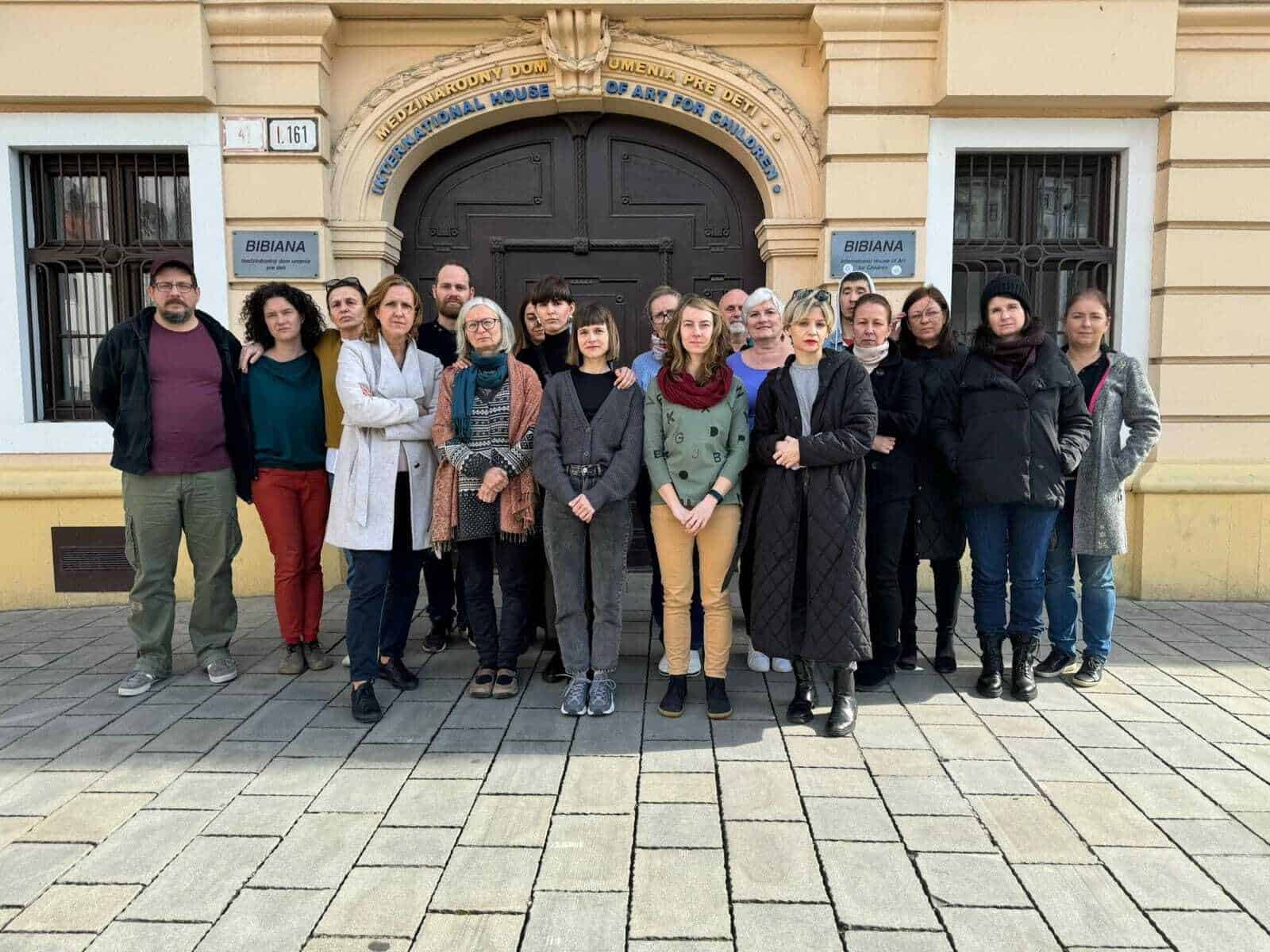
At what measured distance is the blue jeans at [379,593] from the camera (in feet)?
13.1

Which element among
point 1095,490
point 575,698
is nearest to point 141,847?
point 575,698

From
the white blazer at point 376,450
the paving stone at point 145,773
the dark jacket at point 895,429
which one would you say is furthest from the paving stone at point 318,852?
the dark jacket at point 895,429

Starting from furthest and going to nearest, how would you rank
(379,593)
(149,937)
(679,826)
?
(379,593), (679,826), (149,937)

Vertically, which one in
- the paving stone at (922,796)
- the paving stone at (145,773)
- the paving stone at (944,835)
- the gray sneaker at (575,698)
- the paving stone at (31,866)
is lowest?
the paving stone at (145,773)

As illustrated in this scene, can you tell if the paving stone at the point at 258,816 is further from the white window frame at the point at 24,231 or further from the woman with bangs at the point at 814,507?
the white window frame at the point at 24,231

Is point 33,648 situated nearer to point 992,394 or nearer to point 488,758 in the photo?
point 488,758

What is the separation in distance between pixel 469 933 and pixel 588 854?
1.62 ft

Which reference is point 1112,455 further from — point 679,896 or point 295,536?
point 295,536

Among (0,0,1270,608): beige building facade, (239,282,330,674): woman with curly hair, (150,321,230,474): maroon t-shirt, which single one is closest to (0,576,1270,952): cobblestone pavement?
(239,282,330,674): woman with curly hair

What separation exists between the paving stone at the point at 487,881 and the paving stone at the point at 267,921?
0.34 meters

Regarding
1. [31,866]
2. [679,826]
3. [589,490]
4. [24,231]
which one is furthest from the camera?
[24,231]

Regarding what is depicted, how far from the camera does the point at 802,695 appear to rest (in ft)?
12.8

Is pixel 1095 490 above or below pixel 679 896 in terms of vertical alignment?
above

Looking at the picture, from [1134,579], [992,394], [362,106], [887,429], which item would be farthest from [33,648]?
Result: [1134,579]
